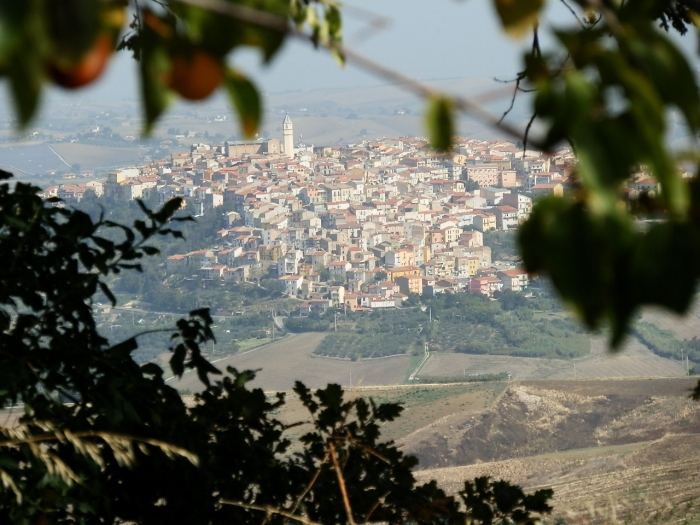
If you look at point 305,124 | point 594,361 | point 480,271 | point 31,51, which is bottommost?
point 594,361

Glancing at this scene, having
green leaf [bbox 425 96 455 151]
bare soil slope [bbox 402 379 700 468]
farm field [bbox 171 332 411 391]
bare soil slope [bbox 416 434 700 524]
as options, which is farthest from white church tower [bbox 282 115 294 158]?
green leaf [bbox 425 96 455 151]

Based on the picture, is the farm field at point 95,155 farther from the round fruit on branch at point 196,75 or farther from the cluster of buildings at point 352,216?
the round fruit on branch at point 196,75

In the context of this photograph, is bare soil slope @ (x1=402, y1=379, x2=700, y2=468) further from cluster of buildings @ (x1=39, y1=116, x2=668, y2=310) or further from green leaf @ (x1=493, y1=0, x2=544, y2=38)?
green leaf @ (x1=493, y1=0, x2=544, y2=38)

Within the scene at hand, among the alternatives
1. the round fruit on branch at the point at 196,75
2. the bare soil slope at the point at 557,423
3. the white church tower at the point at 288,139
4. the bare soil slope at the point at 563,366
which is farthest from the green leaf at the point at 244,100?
the white church tower at the point at 288,139

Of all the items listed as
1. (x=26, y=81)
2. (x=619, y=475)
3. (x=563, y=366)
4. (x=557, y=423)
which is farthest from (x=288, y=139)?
(x=26, y=81)

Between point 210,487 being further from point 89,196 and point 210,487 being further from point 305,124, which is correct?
point 305,124

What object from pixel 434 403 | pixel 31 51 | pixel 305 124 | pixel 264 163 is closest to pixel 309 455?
pixel 31 51
